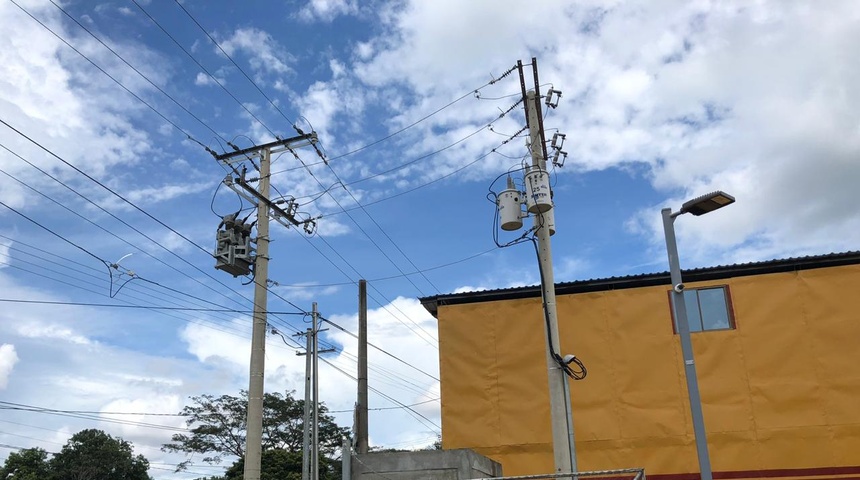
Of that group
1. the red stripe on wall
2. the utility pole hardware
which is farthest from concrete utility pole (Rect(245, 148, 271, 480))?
the red stripe on wall

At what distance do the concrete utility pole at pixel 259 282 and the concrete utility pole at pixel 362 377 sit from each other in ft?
8.72

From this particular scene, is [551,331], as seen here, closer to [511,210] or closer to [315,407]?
[511,210]

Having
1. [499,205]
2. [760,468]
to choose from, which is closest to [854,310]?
[760,468]

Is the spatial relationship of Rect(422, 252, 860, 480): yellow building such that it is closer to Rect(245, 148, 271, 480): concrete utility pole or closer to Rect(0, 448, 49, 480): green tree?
Rect(245, 148, 271, 480): concrete utility pole

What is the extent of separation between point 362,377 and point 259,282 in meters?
4.01

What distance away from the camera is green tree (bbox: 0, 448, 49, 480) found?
177 ft

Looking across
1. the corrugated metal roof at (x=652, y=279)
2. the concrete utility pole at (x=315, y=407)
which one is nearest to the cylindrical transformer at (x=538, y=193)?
the corrugated metal roof at (x=652, y=279)

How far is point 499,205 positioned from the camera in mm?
12141

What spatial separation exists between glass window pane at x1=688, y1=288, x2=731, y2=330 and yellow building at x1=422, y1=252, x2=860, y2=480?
0.02m

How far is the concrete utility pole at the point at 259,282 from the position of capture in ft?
48.3

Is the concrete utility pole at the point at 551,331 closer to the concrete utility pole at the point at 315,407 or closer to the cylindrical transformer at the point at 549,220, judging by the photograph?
the cylindrical transformer at the point at 549,220

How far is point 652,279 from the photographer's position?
50.2ft

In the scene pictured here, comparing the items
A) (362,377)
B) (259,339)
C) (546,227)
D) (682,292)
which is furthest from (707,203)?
(362,377)

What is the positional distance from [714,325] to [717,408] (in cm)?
181
